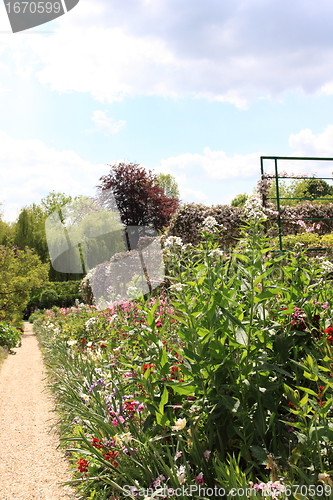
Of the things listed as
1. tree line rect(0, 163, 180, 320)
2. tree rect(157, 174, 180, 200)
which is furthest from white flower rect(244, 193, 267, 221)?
tree rect(157, 174, 180, 200)

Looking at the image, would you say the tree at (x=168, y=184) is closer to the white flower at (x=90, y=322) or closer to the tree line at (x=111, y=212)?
the tree line at (x=111, y=212)

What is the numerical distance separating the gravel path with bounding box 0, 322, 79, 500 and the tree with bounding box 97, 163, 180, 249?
14.8m

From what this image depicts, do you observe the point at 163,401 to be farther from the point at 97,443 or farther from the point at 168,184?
the point at 168,184

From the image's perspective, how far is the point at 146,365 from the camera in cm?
227

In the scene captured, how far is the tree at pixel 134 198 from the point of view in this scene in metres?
21.2

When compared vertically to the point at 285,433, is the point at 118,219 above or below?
above

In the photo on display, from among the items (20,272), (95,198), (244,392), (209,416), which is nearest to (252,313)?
(244,392)

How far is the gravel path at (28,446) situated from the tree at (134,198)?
48.5ft

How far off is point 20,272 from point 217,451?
11.9 metres

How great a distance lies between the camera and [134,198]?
2112 cm

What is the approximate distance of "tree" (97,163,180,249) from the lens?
2120 cm

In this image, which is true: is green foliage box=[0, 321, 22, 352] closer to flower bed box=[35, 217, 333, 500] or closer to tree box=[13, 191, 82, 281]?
flower bed box=[35, 217, 333, 500]

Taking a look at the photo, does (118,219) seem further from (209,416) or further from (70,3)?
(209,416)

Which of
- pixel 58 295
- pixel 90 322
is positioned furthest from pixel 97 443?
pixel 58 295
